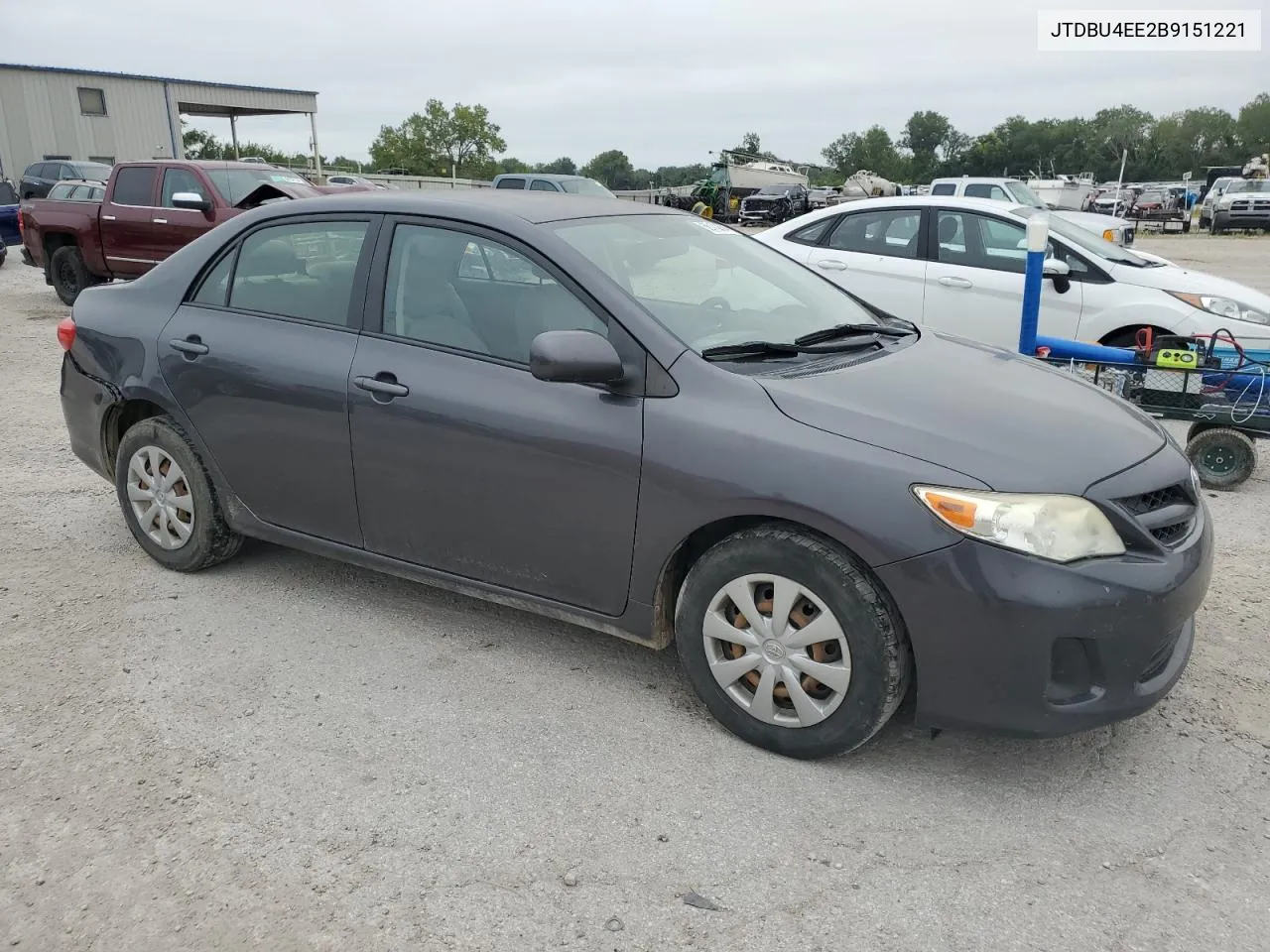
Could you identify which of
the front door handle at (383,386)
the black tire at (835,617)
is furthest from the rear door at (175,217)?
the black tire at (835,617)

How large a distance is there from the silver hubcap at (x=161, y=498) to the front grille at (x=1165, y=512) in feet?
11.8

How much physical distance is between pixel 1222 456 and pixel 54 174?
2486cm

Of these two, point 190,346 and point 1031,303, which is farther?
point 1031,303

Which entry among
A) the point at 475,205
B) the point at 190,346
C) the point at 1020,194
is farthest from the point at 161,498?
the point at 1020,194

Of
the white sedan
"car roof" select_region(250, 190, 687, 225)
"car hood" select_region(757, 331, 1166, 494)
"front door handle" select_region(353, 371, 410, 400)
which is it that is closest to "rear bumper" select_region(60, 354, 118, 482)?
"car roof" select_region(250, 190, 687, 225)

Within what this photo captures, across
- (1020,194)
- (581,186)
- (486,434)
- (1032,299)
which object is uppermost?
(581,186)

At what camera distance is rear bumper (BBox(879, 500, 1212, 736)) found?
2637 millimetres

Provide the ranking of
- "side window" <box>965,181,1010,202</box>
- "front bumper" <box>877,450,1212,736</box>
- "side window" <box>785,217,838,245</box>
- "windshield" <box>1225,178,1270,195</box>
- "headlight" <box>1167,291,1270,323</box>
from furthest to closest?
1. "windshield" <box>1225,178,1270,195</box>
2. "side window" <box>965,181,1010,202</box>
3. "side window" <box>785,217,838,245</box>
4. "headlight" <box>1167,291,1270,323</box>
5. "front bumper" <box>877,450,1212,736</box>

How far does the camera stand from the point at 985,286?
7625 millimetres

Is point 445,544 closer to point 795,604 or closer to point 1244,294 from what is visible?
point 795,604

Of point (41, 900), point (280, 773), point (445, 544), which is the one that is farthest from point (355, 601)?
point (41, 900)

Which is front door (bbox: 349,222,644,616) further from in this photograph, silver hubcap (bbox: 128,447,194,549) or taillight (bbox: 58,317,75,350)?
taillight (bbox: 58,317,75,350)

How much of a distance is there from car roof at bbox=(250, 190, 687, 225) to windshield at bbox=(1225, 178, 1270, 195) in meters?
32.3

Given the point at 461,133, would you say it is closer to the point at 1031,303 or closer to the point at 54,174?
the point at 54,174
